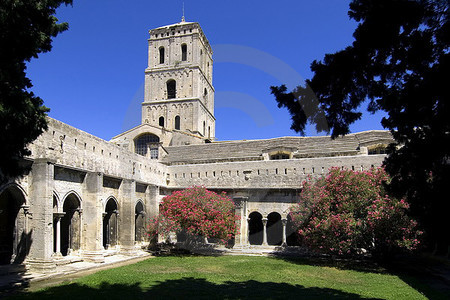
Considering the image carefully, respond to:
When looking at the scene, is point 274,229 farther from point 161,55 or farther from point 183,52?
point 161,55

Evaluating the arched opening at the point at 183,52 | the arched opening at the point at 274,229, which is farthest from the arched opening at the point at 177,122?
the arched opening at the point at 274,229

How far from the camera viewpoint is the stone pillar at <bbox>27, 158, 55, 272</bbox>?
45.9 ft

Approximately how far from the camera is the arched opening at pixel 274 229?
25594mm

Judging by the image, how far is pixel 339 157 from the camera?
891 inches

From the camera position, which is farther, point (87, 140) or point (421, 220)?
point (87, 140)

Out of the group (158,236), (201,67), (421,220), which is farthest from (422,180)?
(201,67)

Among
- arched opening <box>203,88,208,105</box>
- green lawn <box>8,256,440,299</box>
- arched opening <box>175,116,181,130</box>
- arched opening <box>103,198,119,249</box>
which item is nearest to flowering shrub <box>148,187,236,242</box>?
arched opening <box>103,198,119,249</box>

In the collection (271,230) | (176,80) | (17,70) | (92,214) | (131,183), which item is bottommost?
(271,230)

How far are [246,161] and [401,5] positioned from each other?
61.9 ft

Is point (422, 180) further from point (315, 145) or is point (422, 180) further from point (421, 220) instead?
point (315, 145)

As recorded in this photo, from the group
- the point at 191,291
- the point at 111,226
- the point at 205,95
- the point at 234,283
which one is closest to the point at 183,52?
the point at 205,95

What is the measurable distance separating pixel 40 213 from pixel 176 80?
3232cm

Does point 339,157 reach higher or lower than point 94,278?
higher

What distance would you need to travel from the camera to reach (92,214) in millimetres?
17438
